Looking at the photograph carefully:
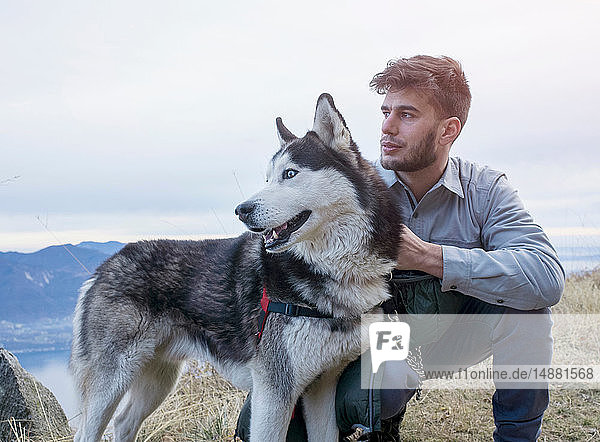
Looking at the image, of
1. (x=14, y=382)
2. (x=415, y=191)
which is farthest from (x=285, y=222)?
(x=14, y=382)

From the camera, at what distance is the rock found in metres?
3.92

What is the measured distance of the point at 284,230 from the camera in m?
2.47

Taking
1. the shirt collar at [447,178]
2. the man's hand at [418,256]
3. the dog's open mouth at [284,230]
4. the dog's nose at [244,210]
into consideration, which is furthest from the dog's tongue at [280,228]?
the shirt collar at [447,178]

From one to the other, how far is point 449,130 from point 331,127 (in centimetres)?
87

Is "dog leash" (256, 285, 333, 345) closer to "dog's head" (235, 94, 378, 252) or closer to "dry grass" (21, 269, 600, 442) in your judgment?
"dog's head" (235, 94, 378, 252)

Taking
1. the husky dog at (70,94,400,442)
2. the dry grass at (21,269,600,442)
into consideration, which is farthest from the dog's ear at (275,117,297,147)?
the dry grass at (21,269,600,442)

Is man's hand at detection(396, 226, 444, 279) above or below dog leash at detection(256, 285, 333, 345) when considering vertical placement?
above

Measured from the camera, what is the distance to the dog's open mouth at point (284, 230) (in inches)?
96.7

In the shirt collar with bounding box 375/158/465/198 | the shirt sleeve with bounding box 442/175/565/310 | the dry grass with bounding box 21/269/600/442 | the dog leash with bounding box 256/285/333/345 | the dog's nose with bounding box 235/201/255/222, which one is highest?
the shirt collar with bounding box 375/158/465/198

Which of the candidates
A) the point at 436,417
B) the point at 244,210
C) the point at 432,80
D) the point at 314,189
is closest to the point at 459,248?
the point at 314,189

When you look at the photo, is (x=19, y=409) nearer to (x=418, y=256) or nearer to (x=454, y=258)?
(x=418, y=256)

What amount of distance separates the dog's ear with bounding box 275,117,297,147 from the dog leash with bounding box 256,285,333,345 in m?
0.72

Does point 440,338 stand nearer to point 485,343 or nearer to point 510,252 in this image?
point 485,343

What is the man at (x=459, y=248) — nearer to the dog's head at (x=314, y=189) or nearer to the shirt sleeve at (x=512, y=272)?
the shirt sleeve at (x=512, y=272)
